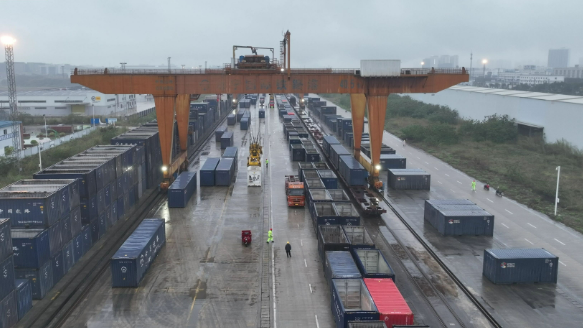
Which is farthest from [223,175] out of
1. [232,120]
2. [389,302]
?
[232,120]

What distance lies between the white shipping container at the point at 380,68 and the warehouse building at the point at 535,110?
35531 mm

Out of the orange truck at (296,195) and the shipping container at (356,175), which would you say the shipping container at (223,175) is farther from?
the shipping container at (356,175)

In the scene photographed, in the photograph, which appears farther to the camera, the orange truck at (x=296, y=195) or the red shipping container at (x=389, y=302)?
the orange truck at (x=296, y=195)

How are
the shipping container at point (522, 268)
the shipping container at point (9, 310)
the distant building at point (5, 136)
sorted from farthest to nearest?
the distant building at point (5, 136) → the shipping container at point (522, 268) → the shipping container at point (9, 310)

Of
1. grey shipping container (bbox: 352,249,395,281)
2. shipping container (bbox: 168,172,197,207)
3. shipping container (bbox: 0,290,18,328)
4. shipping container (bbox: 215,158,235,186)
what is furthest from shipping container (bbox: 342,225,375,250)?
shipping container (bbox: 215,158,235,186)

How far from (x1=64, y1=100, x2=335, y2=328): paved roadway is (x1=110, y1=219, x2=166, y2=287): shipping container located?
60 cm

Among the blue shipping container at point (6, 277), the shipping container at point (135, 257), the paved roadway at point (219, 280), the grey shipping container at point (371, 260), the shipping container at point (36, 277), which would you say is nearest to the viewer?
the blue shipping container at point (6, 277)

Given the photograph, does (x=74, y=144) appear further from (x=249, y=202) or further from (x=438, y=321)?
(x=438, y=321)

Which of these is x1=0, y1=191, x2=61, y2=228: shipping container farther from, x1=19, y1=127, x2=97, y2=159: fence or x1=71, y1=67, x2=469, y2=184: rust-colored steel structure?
x1=19, y1=127, x2=97, y2=159: fence

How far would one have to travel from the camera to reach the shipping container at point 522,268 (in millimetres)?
32688

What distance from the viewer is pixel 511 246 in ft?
131

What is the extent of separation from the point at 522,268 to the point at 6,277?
31003 millimetres

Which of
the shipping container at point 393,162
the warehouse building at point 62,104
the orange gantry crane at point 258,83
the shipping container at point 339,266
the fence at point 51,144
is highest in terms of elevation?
the orange gantry crane at point 258,83

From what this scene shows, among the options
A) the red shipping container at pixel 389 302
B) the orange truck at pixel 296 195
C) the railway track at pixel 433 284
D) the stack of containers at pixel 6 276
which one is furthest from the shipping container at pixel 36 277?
the orange truck at pixel 296 195
